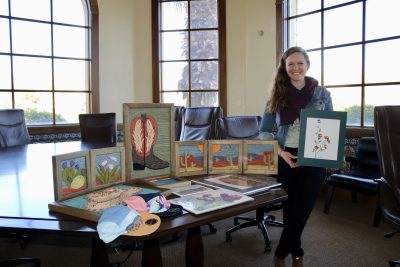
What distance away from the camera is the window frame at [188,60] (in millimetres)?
4570

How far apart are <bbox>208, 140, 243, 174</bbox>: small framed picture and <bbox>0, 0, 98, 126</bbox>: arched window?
3.44m

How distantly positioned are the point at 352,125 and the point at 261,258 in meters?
2.16

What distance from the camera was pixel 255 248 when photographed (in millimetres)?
2568

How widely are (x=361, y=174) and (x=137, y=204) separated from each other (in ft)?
10.1

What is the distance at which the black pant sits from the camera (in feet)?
5.56

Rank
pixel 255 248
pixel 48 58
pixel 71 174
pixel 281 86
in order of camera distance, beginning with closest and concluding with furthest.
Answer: pixel 71 174, pixel 281 86, pixel 255 248, pixel 48 58

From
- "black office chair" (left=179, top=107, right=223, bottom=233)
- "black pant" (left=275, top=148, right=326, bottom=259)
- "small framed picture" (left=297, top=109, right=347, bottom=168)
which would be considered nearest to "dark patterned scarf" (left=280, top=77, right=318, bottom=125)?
"black pant" (left=275, top=148, right=326, bottom=259)

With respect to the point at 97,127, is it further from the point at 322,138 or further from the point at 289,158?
the point at 322,138

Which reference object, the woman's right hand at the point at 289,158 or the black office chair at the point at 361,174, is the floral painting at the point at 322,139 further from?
the black office chair at the point at 361,174

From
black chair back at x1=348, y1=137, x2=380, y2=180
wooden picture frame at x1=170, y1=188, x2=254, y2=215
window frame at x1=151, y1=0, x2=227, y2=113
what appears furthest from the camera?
window frame at x1=151, y1=0, x2=227, y2=113

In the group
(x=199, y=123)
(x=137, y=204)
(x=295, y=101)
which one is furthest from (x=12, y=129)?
(x=137, y=204)

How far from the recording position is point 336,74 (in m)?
3.97

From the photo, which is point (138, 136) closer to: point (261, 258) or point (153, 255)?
point (153, 255)

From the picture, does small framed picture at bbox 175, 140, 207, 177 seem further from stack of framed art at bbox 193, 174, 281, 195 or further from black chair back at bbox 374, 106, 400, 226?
black chair back at bbox 374, 106, 400, 226
